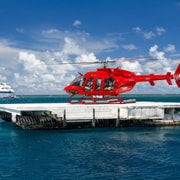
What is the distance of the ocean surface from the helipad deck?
137 centimetres

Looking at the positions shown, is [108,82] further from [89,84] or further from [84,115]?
[84,115]

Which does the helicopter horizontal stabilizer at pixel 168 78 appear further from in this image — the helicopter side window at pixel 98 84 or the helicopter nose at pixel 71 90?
the helicopter nose at pixel 71 90

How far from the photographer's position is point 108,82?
46.6m

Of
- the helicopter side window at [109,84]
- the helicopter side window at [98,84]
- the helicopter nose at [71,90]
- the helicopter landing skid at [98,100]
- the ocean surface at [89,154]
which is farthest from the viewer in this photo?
the helicopter landing skid at [98,100]

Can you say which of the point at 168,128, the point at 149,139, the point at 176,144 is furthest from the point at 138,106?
the point at 176,144

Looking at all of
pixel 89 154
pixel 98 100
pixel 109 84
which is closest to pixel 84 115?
pixel 98 100

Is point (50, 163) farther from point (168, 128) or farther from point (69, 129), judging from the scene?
point (168, 128)

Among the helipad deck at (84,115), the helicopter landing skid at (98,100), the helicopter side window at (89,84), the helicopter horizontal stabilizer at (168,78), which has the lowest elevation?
the helipad deck at (84,115)

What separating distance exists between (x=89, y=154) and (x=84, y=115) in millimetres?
14359

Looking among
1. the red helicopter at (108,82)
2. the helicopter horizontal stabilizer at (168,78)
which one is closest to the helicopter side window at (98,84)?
the red helicopter at (108,82)

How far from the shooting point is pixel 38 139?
117ft

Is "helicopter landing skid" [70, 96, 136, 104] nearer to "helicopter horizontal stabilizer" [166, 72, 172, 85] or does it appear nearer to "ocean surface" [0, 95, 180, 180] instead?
"ocean surface" [0, 95, 180, 180]

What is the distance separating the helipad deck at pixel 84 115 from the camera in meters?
41.9

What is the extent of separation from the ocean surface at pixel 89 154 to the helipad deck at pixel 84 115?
137 centimetres
